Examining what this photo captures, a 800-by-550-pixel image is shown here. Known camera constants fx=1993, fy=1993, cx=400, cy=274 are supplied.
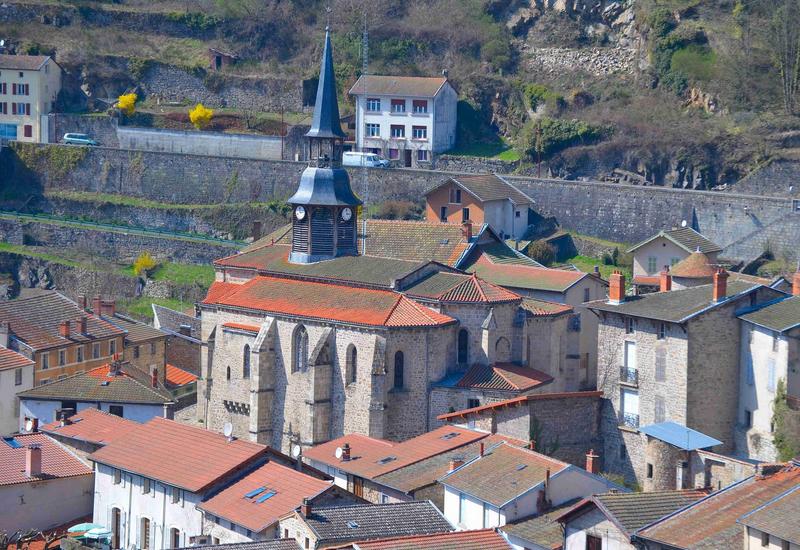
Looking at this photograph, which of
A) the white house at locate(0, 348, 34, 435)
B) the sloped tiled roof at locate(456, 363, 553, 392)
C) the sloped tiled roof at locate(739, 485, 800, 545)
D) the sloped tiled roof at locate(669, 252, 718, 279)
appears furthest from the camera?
the sloped tiled roof at locate(669, 252, 718, 279)

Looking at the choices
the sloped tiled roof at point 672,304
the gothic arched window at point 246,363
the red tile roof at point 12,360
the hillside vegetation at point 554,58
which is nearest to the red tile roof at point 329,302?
the gothic arched window at point 246,363

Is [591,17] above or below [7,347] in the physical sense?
above

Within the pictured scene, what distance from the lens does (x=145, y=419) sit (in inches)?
2557

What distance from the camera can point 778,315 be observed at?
58844mm

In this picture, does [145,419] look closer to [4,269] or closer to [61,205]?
[4,269]

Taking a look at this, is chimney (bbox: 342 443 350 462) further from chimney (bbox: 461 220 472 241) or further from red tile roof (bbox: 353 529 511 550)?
chimney (bbox: 461 220 472 241)

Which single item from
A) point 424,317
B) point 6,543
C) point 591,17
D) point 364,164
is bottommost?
point 6,543

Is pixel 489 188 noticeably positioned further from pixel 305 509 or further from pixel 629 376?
pixel 305 509

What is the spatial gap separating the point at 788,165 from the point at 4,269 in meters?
36.1

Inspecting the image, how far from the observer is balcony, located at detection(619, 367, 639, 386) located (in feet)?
198

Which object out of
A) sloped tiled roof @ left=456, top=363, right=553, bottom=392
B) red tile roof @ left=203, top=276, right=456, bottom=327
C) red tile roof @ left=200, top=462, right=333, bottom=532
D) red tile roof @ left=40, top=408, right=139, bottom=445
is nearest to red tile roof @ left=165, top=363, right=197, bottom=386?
red tile roof @ left=203, top=276, right=456, bottom=327

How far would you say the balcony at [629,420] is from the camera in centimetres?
6006

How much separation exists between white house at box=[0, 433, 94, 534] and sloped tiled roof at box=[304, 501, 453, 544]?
410 inches

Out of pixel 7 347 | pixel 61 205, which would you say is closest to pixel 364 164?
pixel 61 205
